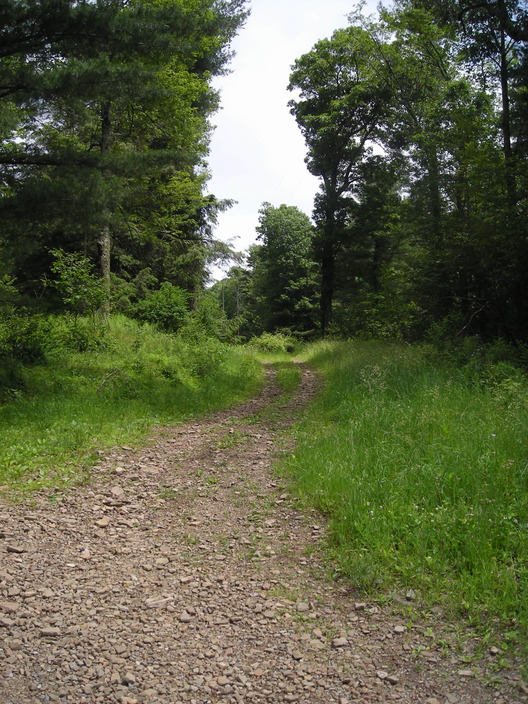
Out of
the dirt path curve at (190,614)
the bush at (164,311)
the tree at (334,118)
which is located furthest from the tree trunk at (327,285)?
the dirt path curve at (190,614)

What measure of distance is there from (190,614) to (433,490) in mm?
2389

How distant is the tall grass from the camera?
3.42 m

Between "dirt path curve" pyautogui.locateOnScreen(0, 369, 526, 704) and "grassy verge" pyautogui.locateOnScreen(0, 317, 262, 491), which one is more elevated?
"grassy verge" pyautogui.locateOnScreen(0, 317, 262, 491)

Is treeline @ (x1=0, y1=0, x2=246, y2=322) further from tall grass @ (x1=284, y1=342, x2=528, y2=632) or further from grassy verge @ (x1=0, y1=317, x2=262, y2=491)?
tall grass @ (x1=284, y1=342, x2=528, y2=632)

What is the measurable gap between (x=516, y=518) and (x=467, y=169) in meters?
12.5

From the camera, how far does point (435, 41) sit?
19.8 m

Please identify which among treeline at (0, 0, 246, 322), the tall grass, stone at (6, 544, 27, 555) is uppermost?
treeline at (0, 0, 246, 322)

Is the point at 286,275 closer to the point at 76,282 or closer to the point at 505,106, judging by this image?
the point at 505,106

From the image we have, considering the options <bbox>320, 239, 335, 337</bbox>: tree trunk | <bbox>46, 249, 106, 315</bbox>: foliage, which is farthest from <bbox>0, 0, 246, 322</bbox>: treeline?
<bbox>320, 239, 335, 337</bbox>: tree trunk

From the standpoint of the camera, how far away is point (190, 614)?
3.29 metres

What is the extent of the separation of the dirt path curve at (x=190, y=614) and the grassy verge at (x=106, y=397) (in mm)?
920

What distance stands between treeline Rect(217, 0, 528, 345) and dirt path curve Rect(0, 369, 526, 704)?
9397mm

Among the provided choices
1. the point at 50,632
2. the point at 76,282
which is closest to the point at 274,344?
the point at 76,282

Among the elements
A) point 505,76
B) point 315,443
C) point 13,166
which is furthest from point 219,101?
point 315,443
